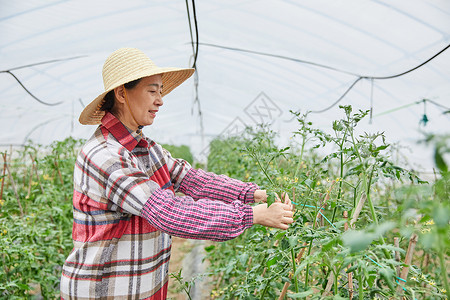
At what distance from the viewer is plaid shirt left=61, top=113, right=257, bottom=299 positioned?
1054mm

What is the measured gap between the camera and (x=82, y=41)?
3.97 m

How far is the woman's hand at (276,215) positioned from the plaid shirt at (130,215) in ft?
0.15

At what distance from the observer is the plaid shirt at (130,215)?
1.05 meters

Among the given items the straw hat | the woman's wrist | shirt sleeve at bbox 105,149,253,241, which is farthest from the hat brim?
the woman's wrist

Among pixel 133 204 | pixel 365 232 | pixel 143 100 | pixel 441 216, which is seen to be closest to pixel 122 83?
pixel 143 100

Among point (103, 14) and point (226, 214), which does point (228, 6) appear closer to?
point (103, 14)

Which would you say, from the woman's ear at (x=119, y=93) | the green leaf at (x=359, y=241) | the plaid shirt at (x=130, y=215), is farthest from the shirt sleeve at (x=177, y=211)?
the green leaf at (x=359, y=241)

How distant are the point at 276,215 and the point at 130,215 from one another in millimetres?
569

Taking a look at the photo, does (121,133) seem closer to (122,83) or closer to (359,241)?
(122,83)

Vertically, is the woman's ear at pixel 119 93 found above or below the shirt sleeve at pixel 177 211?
above

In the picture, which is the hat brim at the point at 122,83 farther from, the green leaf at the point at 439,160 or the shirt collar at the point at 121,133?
the green leaf at the point at 439,160

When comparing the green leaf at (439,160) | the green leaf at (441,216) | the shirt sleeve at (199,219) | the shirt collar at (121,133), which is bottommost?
the shirt sleeve at (199,219)

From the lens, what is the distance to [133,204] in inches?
43.0

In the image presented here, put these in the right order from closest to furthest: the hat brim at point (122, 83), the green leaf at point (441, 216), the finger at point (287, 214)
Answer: the green leaf at point (441, 216)
the finger at point (287, 214)
the hat brim at point (122, 83)
